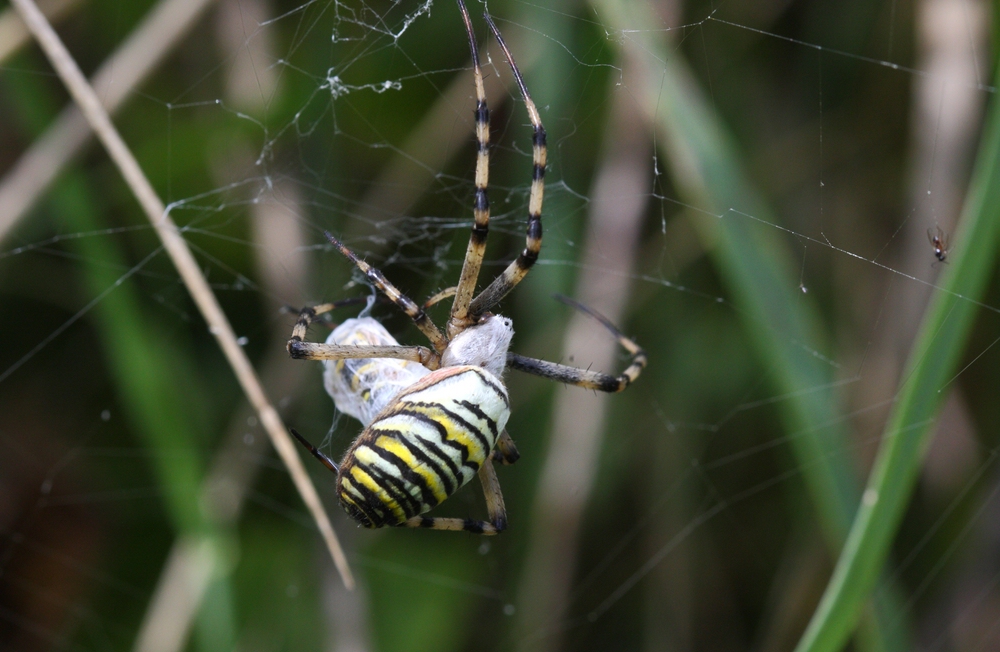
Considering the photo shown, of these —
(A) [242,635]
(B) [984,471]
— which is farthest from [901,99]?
(A) [242,635]

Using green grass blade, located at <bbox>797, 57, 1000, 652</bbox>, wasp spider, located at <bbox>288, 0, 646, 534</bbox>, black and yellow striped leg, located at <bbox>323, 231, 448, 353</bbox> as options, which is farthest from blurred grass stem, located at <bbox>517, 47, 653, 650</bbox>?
green grass blade, located at <bbox>797, 57, 1000, 652</bbox>

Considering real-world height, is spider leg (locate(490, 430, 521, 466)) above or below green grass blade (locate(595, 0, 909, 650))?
below

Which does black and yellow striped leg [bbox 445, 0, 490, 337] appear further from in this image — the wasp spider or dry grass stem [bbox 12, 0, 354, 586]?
dry grass stem [bbox 12, 0, 354, 586]

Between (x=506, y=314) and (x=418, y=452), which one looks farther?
(x=506, y=314)

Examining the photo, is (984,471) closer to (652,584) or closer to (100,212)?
(652,584)

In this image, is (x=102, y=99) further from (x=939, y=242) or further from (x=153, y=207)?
(x=939, y=242)

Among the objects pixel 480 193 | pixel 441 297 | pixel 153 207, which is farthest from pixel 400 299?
pixel 153 207
